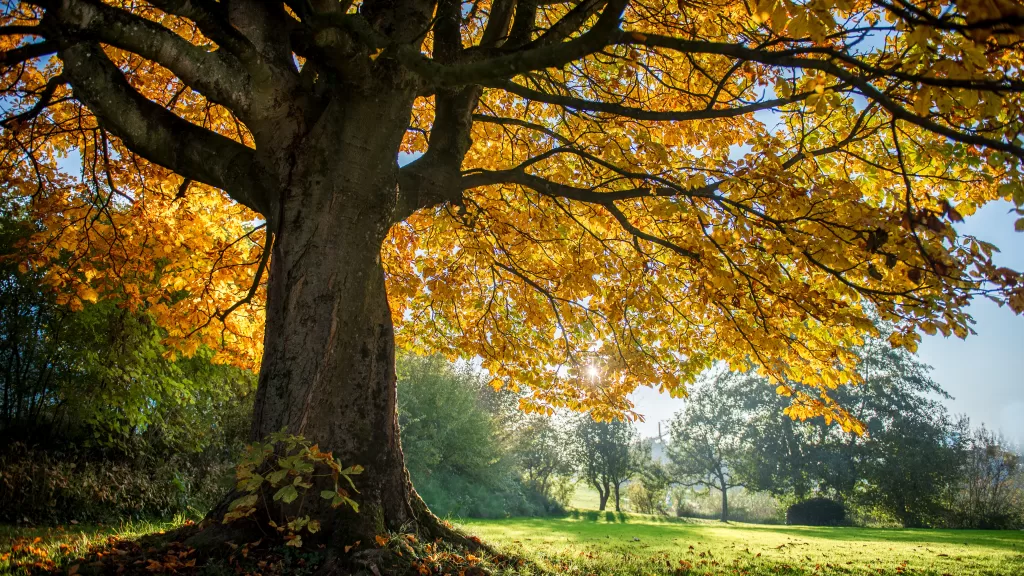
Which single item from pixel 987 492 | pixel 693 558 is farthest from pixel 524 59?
pixel 987 492

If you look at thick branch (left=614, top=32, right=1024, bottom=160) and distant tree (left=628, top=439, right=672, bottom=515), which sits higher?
thick branch (left=614, top=32, right=1024, bottom=160)

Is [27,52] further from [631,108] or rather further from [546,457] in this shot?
[546,457]

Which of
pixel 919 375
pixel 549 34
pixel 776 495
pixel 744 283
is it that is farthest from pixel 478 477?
pixel 919 375

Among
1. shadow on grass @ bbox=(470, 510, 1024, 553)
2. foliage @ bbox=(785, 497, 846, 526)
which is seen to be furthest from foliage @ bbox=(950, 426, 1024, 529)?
shadow on grass @ bbox=(470, 510, 1024, 553)

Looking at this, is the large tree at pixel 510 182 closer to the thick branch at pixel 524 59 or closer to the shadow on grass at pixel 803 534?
the thick branch at pixel 524 59

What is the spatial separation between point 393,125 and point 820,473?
140ft

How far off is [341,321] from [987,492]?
120 feet

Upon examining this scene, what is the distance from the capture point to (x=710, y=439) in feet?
144

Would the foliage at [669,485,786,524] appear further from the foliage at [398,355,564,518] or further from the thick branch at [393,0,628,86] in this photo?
the thick branch at [393,0,628,86]

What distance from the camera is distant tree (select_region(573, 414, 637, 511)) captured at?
1502 inches

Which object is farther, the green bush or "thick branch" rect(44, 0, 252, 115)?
the green bush

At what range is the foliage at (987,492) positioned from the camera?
87.0 ft

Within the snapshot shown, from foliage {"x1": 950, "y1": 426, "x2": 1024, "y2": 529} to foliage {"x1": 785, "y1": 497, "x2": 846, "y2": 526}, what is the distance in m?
5.48

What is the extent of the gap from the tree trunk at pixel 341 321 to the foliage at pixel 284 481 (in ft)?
0.56
